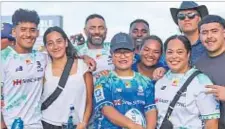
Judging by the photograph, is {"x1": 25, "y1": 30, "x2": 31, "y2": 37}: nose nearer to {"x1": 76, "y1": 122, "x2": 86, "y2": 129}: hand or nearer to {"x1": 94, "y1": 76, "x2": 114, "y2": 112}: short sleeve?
{"x1": 94, "y1": 76, "x2": 114, "y2": 112}: short sleeve

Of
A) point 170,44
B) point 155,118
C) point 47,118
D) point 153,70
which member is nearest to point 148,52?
point 153,70

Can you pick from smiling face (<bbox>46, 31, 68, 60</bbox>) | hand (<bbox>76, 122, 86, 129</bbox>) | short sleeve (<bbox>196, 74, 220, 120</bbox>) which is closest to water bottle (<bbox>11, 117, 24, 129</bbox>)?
hand (<bbox>76, 122, 86, 129</bbox>)

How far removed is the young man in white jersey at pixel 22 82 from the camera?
13.7ft

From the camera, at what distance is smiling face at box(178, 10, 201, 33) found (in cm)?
470

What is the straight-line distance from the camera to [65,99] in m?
4.12

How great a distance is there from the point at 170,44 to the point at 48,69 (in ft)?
3.94

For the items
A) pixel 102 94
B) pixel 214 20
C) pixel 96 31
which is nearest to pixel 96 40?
pixel 96 31

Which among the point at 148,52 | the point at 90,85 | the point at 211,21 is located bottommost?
the point at 90,85

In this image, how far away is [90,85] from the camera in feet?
14.0

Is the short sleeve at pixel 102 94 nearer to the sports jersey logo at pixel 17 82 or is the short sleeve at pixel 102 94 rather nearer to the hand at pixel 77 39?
the sports jersey logo at pixel 17 82

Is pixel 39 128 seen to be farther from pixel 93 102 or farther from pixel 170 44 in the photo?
pixel 170 44

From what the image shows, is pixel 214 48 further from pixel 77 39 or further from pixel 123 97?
pixel 77 39

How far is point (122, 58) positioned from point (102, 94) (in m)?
0.39

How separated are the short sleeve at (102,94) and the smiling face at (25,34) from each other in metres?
0.82
